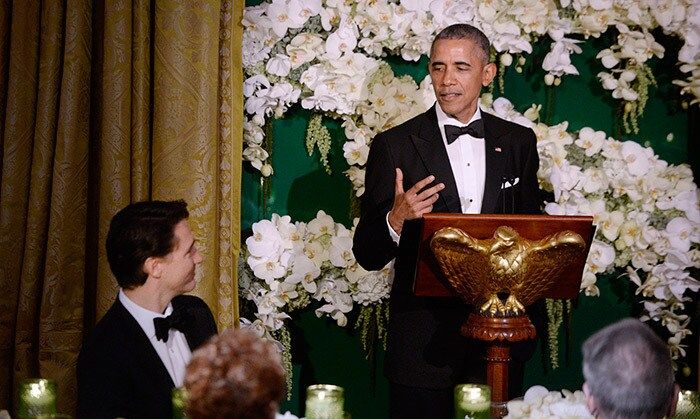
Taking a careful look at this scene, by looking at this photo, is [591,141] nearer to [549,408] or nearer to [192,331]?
[192,331]

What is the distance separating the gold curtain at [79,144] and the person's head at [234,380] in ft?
7.49

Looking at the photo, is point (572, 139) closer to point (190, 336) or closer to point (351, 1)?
point (351, 1)

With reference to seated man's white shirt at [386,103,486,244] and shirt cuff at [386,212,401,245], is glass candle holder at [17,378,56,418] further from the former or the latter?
seated man's white shirt at [386,103,486,244]

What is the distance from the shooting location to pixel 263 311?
396 cm

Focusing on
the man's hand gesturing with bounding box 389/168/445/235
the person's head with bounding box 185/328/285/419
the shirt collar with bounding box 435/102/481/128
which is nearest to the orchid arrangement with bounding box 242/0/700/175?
the shirt collar with bounding box 435/102/481/128

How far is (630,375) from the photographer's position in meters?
1.69

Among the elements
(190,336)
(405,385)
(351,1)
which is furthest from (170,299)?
(351,1)

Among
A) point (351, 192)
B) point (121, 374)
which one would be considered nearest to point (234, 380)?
point (121, 374)

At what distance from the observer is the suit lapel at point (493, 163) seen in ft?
10.4

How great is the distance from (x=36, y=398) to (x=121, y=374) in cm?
36

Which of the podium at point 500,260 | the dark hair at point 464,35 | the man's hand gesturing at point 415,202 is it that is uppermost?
the dark hair at point 464,35

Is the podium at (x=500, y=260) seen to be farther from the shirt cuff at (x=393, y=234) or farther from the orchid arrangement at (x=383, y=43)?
the orchid arrangement at (x=383, y=43)

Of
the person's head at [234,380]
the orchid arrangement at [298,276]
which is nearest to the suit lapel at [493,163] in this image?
the orchid arrangement at [298,276]

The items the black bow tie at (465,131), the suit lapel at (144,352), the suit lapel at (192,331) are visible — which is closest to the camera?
the suit lapel at (144,352)
